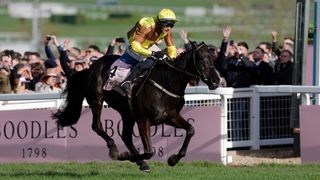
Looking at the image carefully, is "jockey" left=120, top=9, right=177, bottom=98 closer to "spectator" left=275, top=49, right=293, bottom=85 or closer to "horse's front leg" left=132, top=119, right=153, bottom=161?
"horse's front leg" left=132, top=119, right=153, bottom=161

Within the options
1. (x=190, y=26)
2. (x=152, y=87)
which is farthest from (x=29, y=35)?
(x=152, y=87)

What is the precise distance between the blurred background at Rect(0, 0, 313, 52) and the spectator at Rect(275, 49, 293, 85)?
36.9m

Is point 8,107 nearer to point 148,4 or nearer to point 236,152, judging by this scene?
point 236,152

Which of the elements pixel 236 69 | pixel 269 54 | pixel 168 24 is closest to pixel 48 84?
pixel 236 69

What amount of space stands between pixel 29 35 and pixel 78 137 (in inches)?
2375

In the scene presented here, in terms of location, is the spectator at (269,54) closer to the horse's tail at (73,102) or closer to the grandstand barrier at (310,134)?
the grandstand barrier at (310,134)

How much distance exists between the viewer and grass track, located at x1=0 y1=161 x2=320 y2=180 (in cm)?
1151

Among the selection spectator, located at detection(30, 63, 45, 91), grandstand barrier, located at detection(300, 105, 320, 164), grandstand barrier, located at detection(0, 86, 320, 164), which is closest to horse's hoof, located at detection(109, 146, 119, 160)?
grandstand barrier, located at detection(0, 86, 320, 164)

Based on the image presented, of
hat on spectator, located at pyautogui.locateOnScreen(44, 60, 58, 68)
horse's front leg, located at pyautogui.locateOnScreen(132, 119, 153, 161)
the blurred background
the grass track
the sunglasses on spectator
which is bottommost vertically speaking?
the grass track

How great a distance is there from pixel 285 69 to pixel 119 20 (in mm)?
67973

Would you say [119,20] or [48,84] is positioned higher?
[119,20]

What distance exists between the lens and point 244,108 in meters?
14.7

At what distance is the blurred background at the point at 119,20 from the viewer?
58.6 meters

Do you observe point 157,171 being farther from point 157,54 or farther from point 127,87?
point 157,54
